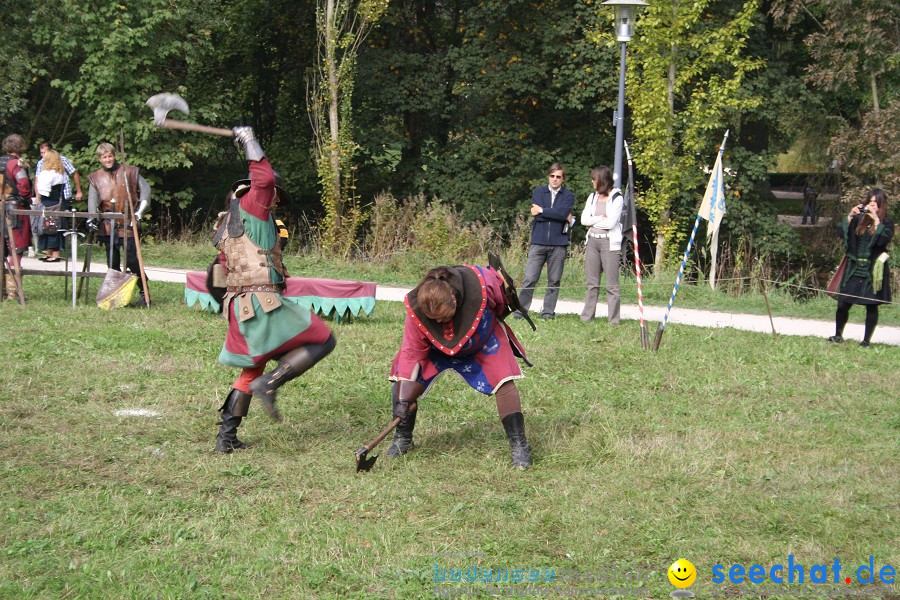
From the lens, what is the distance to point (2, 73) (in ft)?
65.5

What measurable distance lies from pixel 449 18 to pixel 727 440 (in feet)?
66.0

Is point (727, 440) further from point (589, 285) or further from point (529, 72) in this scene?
point (529, 72)

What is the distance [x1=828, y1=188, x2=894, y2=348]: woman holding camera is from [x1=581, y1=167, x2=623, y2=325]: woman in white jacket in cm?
241

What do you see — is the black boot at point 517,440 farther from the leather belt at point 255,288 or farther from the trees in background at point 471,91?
the trees in background at point 471,91

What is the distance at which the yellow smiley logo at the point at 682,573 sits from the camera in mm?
4586

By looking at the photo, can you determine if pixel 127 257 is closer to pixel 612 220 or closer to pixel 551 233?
pixel 551 233

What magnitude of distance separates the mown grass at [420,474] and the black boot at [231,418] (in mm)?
100

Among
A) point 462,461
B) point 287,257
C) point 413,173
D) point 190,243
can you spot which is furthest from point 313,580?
point 413,173

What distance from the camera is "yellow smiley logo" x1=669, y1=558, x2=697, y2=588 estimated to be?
15.0ft

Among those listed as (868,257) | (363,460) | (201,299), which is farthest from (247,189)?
(868,257)

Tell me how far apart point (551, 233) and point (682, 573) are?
24.9ft

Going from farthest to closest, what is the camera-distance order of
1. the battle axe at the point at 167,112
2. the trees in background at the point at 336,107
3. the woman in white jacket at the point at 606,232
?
the trees in background at the point at 336,107 < the woman in white jacket at the point at 606,232 < the battle axe at the point at 167,112

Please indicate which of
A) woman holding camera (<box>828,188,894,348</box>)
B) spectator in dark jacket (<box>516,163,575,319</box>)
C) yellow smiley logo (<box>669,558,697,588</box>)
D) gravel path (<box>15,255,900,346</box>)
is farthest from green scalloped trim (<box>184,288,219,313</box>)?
yellow smiley logo (<box>669,558,697,588</box>)

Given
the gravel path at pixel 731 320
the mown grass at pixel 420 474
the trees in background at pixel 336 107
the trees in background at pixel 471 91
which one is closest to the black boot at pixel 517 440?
the mown grass at pixel 420 474
